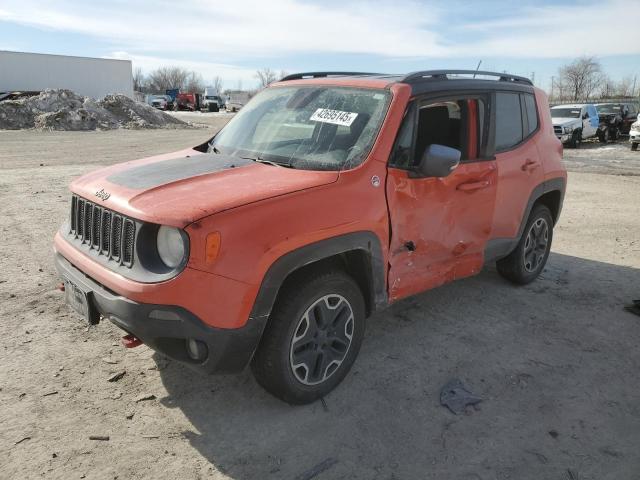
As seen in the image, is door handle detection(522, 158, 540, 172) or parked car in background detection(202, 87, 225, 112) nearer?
door handle detection(522, 158, 540, 172)

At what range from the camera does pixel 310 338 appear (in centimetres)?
317

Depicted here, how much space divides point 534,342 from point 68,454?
3.32 meters

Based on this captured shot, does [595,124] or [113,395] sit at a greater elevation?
[595,124]

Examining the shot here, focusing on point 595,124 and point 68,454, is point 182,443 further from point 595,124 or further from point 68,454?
point 595,124

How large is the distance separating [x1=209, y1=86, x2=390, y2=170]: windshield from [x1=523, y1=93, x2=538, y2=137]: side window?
78.0 inches

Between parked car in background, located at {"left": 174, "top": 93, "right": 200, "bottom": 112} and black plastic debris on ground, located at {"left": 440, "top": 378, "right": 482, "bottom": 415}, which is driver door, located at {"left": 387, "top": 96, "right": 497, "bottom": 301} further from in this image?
parked car in background, located at {"left": 174, "top": 93, "right": 200, "bottom": 112}

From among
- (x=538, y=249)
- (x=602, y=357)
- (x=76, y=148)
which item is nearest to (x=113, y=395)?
(x=602, y=357)

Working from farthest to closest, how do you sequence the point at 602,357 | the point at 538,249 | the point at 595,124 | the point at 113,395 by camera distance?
the point at 595,124 → the point at 538,249 → the point at 602,357 → the point at 113,395

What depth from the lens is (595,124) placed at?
→ 73.6 ft

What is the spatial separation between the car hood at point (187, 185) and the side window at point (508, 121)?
6.49ft

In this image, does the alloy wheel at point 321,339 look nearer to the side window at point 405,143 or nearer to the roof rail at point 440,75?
the side window at point 405,143

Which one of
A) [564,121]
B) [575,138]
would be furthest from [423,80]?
[575,138]

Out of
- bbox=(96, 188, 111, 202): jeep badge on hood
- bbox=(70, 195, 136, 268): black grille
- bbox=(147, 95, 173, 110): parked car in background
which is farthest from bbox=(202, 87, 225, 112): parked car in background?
bbox=(96, 188, 111, 202): jeep badge on hood

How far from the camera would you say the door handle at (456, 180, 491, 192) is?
157 inches
